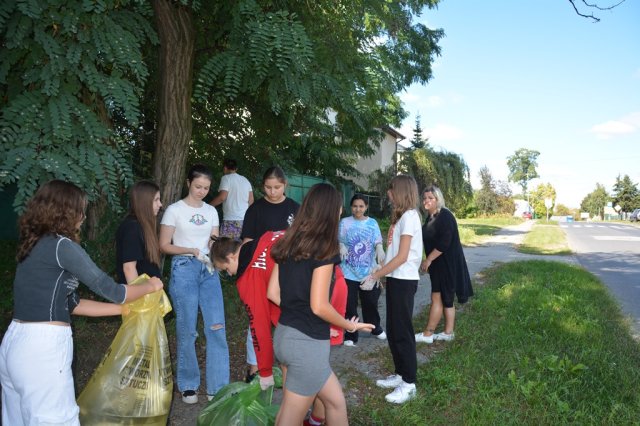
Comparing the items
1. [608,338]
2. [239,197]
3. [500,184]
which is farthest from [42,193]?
[500,184]

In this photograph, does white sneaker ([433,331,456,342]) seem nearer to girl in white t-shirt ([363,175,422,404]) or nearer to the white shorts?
girl in white t-shirt ([363,175,422,404])

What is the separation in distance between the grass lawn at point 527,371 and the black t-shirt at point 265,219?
152cm

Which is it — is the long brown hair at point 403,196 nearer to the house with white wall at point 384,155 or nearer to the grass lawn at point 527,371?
the grass lawn at point 527,371

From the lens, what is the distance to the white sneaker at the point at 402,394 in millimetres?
3750

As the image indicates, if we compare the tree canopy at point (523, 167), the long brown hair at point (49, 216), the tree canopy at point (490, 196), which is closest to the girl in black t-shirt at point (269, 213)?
the long brown hair at point (49, 216)

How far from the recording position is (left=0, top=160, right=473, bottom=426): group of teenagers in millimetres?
2209

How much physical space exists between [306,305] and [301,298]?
0.04m

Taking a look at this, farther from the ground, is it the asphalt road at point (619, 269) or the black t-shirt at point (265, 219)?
the black t-shirt at point (265, 219)

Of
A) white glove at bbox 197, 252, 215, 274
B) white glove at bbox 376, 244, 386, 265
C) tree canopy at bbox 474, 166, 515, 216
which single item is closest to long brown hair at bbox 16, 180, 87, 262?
white glove at bbox 197, 252, 215, 274

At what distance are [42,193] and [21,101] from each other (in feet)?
4.30

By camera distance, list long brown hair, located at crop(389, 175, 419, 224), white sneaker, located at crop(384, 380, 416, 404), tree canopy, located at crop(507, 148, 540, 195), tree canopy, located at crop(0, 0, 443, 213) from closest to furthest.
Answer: tree canopy, located at crop(0, 0, 443, 213)
white sneaker, located at crop(384, 380, 416, 404)
long brown hair, located at crop(389, 175, 419, 224)
tree canopy, located at crop(507, 148, 540, 195)

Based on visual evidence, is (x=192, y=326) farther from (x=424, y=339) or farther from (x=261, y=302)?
(x=424, y=339)

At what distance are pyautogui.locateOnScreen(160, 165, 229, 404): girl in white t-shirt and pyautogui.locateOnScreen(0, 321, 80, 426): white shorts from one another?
1403 millimetres

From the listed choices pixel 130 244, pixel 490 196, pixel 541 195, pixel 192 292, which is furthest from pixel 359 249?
pixel 541 195
